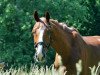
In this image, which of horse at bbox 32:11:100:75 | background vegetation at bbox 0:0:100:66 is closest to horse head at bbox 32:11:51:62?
horse at bbox 32:11:100:75

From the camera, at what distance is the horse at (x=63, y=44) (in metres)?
7.13

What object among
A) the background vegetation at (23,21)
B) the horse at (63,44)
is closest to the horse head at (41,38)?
the horse at (63,44)

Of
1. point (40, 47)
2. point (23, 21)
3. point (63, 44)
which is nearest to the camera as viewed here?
point (40, 47)

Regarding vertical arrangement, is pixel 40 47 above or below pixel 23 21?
above

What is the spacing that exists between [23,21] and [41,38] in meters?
23.3

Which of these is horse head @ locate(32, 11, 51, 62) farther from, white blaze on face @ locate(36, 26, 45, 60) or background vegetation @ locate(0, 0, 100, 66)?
background vegetation @ locate(0, 0, 100, 66)

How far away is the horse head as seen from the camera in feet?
22.4

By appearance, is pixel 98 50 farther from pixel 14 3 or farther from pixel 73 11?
pixel 73 11

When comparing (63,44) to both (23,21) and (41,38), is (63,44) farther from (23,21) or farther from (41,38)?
(23,21)

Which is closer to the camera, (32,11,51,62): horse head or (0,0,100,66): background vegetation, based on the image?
(32,11,51,62): horse head

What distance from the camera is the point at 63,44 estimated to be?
8156 mm

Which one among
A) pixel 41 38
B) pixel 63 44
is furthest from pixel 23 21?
pixel 41 38

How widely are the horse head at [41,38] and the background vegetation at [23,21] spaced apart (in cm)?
2100

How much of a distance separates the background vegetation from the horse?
775 inches
